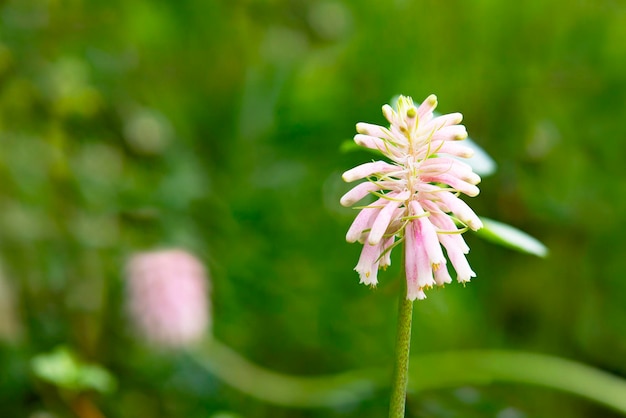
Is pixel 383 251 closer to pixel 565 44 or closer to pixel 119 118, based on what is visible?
pixel 119 118

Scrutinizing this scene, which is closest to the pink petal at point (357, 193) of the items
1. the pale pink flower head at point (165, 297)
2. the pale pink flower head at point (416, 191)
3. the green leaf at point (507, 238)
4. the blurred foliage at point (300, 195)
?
the pale pink flower head at point (416, 191)

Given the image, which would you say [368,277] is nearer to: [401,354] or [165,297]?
[401,354]

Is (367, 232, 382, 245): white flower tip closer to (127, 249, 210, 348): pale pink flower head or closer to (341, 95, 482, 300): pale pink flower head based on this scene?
(341, 95, 482, 300): pale pink flower head

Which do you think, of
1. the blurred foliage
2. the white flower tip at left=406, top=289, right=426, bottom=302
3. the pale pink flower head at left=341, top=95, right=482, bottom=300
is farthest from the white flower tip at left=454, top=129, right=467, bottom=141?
the blurred foliage

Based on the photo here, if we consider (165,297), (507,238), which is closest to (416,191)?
(507,238)

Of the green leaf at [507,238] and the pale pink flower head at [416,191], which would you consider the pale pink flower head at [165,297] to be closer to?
A: the green leaf at [507,238]
